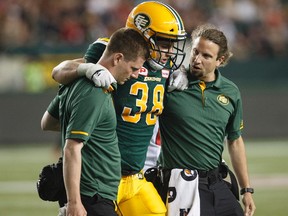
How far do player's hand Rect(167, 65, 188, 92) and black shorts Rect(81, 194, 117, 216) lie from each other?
118 centimetres

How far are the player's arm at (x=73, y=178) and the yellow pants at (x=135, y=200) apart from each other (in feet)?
2.92

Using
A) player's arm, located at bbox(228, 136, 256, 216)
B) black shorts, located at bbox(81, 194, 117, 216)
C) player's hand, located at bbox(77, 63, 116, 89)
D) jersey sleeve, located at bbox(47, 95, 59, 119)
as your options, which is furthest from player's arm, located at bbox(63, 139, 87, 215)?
player's arm, located at bbox(228, 136, 256, 216)

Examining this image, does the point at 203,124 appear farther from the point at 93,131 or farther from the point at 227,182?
the point at 93,131

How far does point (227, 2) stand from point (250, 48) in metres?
1.33

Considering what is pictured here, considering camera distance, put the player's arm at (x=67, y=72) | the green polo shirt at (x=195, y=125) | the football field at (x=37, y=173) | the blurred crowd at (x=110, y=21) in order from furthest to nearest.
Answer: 1. the blurred crowd at (x=110, y=21)
2. the football field at (x=37, y=173)
3. the green polo shirt at (x=195, y=125)
4. the player's arm at (x=67, y=72)

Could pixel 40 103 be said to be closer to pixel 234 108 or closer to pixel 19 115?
pixel 19 115

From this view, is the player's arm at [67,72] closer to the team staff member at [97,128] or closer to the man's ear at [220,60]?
the team staff member at [97,128]

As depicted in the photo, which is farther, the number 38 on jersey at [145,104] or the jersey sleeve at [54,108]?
the number 38 on jersey at [145,104]

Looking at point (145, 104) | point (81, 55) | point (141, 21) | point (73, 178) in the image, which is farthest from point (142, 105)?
point (81, 55)

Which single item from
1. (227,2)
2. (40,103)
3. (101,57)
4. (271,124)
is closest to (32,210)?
(101,57)

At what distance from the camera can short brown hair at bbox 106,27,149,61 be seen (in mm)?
5488

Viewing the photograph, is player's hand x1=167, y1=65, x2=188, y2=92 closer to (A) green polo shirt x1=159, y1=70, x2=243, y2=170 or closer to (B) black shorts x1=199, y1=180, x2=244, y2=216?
(A) green polo shirt x1=159, y1=70, x2=243, y2=170

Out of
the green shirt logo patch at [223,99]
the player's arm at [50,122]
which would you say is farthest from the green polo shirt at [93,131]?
the green shirt logo patch at [223,99]

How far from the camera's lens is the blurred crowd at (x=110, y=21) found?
18266mm
